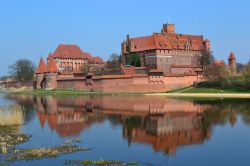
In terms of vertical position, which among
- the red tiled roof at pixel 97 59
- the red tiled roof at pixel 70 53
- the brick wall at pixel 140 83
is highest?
the red tiled roof at pixel 70 53

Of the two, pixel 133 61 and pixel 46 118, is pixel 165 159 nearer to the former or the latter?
pixel 46 118

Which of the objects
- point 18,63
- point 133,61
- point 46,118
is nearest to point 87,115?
point 46,118

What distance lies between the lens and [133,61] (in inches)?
2734

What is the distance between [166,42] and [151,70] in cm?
1169

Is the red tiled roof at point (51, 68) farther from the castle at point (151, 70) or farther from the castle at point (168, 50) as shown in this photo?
the castle at point (168, 50)

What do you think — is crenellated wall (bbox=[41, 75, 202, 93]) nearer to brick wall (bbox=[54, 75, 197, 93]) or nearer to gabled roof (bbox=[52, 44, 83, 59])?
brick wall (bbox=[54, 75, 197, 93])

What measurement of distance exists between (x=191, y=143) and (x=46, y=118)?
13.2 metres

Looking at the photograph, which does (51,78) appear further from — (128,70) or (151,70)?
(151,70)

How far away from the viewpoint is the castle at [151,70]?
58375 mm

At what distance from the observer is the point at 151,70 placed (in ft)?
194

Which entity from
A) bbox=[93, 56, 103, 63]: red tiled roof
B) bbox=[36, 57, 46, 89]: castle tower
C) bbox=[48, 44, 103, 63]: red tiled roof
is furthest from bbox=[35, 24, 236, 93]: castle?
bbox=[93, 56, 103, 63]: red tiled roof

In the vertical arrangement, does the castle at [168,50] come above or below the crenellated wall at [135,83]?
above

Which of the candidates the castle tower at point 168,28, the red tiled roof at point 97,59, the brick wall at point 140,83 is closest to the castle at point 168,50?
the castle tower at point 168,28

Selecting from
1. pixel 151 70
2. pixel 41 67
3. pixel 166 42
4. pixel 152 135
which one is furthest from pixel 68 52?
pixel 152 135
